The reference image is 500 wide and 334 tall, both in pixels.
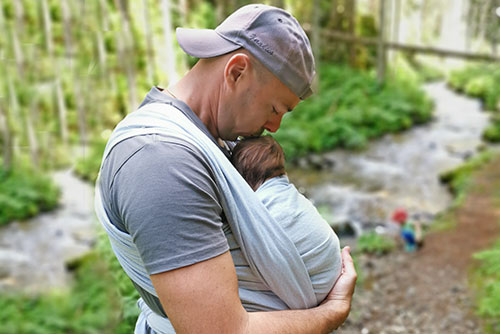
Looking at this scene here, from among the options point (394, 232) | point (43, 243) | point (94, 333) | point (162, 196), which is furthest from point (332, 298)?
point (394, 232)

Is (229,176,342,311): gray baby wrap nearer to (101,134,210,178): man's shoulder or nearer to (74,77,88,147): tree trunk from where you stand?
(101,134,210,178): man's shoulder

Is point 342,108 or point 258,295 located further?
point 342,108

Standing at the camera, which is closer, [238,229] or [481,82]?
[238,229]

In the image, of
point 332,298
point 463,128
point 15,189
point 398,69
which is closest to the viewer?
point 332,298

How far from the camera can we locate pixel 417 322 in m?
4.55

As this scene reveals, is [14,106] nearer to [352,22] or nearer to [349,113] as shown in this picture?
[349,113]

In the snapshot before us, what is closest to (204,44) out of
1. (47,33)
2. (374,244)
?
(47,33)

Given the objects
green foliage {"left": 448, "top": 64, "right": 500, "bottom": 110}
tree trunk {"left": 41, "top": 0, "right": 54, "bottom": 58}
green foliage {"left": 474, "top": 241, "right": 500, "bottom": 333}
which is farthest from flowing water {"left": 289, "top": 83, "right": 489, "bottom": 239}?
tree trunk {"left": 41, "top": 0, "right": 54, "bottom": 58}

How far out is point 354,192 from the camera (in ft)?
29.1

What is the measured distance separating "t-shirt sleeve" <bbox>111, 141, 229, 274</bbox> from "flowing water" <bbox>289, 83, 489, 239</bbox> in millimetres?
5658

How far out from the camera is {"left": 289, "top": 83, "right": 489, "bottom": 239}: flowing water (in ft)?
26.1

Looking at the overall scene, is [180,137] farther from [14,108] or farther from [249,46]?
[14,108]

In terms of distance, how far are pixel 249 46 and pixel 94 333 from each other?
10.5 ft

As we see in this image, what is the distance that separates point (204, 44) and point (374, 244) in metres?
5.80
